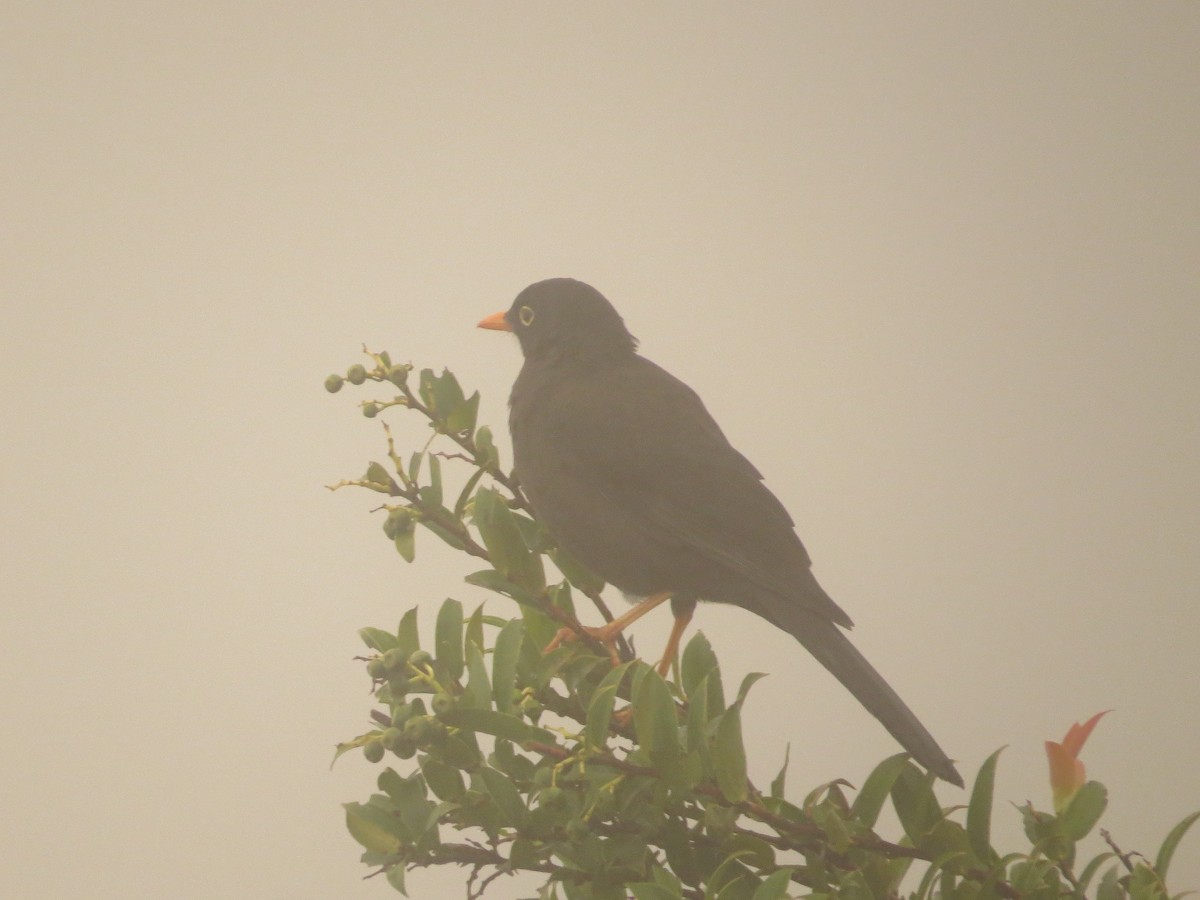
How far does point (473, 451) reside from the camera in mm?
2277

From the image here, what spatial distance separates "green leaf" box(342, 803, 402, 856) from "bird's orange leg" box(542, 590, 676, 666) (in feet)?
1.39

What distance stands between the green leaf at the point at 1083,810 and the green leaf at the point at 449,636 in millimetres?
1035

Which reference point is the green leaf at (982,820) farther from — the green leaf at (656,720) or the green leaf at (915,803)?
the green leaf at (656,720)

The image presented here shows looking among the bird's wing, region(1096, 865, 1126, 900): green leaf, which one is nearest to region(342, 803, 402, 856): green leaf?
the bird's wing

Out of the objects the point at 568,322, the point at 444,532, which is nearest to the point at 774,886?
the point at 444,532

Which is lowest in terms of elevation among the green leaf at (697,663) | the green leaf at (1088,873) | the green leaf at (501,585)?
the green leaf at (1088,873)

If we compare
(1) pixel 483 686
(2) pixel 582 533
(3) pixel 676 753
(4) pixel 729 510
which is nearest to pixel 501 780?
(1) pixel 483 686

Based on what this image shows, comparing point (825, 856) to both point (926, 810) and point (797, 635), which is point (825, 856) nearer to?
point (926, 810)

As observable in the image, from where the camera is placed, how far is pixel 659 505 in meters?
2.42

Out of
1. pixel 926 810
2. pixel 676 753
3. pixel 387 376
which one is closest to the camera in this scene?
pixel 676 753

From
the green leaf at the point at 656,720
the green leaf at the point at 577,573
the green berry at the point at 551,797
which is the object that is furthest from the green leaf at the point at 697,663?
the green leaf at the point at 577,573

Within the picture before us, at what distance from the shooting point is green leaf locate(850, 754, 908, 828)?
1.85 meters

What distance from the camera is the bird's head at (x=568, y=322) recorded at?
283 centimetres

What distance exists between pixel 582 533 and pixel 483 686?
64 cm
